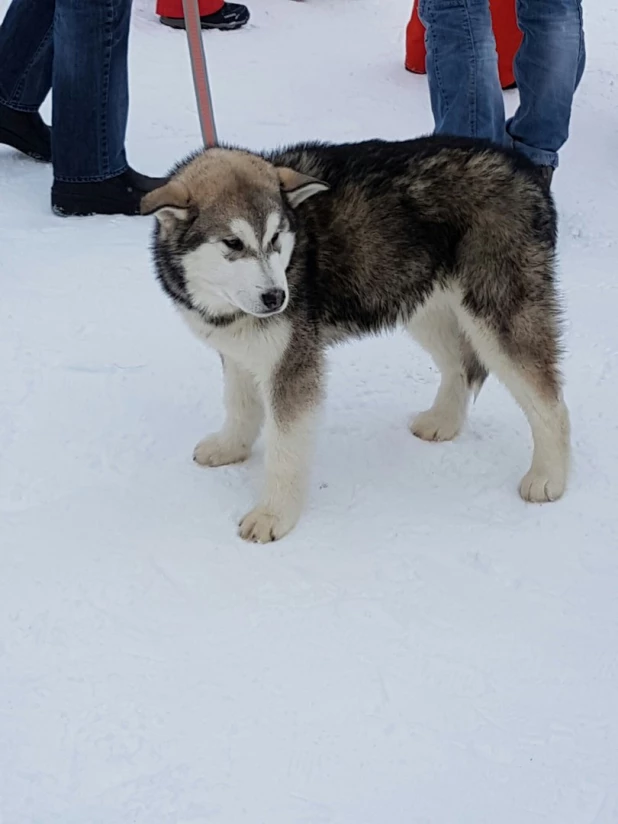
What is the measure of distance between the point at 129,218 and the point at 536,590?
2.83 m

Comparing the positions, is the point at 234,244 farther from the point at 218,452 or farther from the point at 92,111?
the point at 92,111

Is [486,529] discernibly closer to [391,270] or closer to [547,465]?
[547,465]

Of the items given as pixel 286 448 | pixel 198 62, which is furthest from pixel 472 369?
pixel 198 62

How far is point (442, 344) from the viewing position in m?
3.44

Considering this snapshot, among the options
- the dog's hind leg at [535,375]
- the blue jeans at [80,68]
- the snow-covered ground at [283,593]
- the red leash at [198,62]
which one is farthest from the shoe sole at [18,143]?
the dog's hind leg at [535,375]

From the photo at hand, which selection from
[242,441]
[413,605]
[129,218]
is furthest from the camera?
[129,218]

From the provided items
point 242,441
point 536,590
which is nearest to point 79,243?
point 242,441

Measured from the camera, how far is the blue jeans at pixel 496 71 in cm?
436

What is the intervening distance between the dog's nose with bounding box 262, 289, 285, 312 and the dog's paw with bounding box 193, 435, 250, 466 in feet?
2.57

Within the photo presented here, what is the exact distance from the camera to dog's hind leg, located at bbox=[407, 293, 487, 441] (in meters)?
3.40

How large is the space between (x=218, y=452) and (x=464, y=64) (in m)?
2.17

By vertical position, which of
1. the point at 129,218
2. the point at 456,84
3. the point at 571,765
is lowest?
the point at 129,218

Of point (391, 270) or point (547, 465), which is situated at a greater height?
point (391, 270)

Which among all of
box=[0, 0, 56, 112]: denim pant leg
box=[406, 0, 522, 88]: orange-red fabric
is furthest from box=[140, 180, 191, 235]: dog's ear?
box=[406, 0, 522, 88]: orange-red fabric
